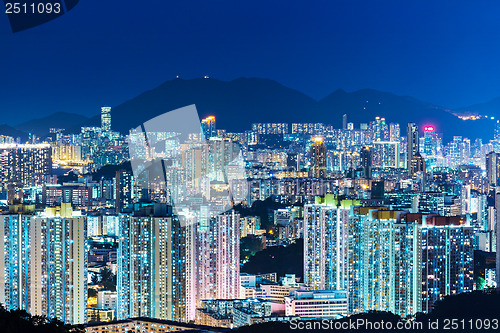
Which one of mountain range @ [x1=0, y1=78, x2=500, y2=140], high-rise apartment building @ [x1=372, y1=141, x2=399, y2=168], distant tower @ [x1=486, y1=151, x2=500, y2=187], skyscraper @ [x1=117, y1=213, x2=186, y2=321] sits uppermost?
mountain range @ [x1=0, y1=78, x2=500, y2=140]

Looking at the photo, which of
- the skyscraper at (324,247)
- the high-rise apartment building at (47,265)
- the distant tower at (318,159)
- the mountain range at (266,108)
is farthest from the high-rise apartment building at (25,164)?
the high-rise apartment building at (47,265)

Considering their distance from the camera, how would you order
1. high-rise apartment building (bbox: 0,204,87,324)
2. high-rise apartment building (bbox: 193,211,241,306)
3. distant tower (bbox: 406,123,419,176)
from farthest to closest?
distant tower (bbox: 406,123,419,176)
high-rise apartment building (bbox: 193,211,241,306)
high-rise apartment building (bbox: 0,204,87,324)

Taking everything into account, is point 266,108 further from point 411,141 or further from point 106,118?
point 106,118

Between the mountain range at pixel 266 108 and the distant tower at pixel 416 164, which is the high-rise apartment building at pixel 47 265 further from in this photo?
the distant tower at pixel 416 164

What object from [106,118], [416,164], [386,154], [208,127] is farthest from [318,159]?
[106,118]

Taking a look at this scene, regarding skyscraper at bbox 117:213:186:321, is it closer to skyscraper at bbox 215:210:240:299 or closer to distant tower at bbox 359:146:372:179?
skyscraper at bbox 215:210:240:299

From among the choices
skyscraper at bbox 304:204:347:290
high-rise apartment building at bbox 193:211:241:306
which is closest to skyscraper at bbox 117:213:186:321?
high-rise apartment building at bbox 193:211:241:306

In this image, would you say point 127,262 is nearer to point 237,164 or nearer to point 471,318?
point 471,318
